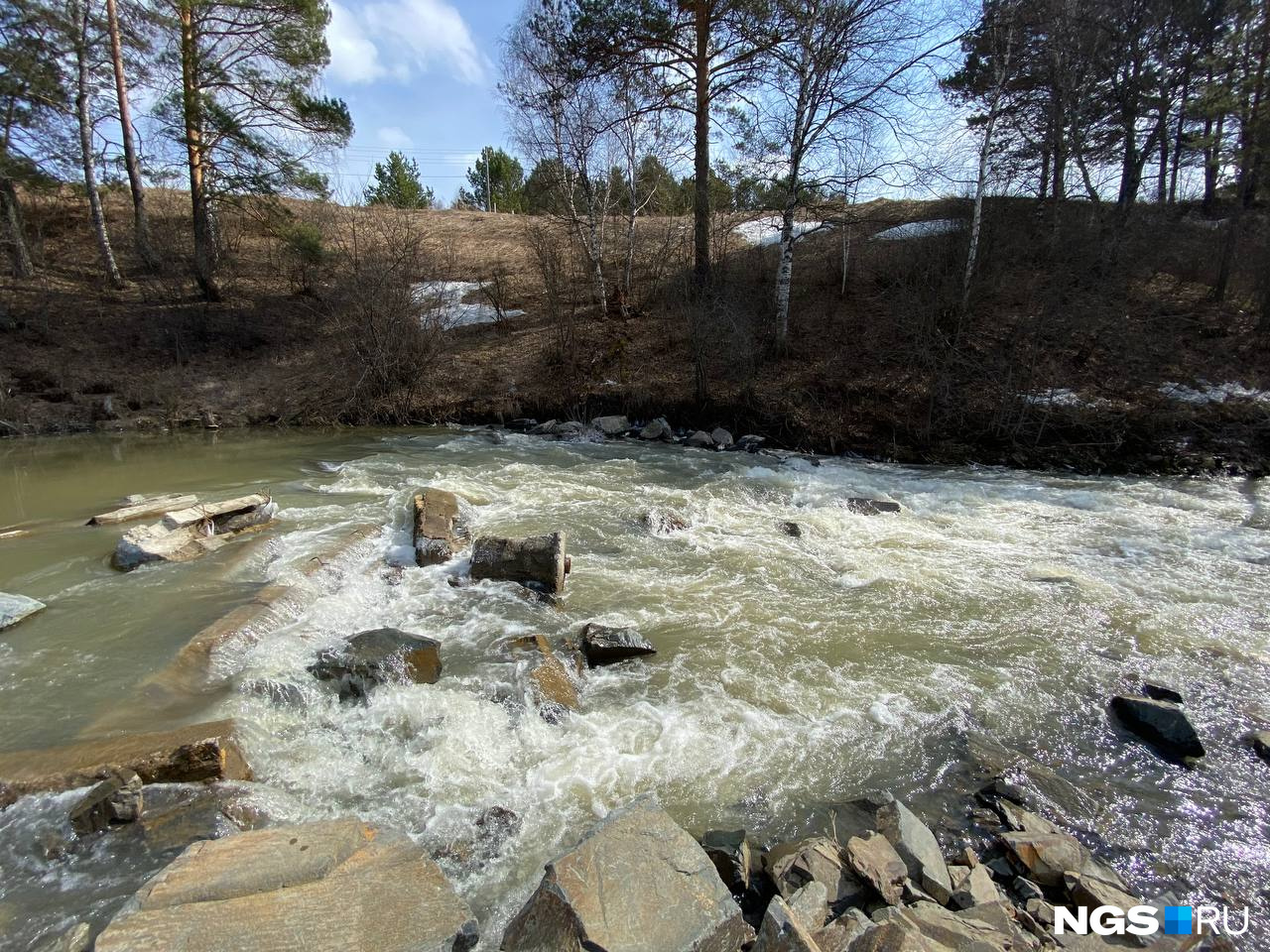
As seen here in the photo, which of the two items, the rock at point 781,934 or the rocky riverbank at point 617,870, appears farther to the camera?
the rocky riverbank at point 617,870

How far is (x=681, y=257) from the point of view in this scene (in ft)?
61.6

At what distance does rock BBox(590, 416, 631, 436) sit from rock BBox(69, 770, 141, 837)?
10602 mm

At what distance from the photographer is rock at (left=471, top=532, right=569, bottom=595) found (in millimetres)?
6250

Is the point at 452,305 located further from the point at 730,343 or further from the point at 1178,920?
the point at 1178,920

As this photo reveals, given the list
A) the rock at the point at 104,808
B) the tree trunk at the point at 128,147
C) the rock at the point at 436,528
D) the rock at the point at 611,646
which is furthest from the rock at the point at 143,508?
the tree trunk at the point at 128,147

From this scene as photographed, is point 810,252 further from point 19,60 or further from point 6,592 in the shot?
point 19,60

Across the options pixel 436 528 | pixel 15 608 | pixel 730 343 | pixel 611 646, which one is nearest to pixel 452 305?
pixel 730 343

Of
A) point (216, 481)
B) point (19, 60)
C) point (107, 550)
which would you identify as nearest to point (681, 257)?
point (216, 481)

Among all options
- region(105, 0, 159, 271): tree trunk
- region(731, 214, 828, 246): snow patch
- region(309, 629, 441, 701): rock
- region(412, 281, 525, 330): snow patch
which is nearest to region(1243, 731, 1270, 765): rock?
region(309, 629, 441, 701): rock

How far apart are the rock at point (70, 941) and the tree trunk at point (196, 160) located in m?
18.8

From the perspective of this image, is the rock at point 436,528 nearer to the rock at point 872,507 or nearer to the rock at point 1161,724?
the rock at point 872,507

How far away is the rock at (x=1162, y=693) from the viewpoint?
4.52 meters

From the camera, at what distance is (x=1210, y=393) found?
11.9 m

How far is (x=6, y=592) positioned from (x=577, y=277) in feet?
52.8
